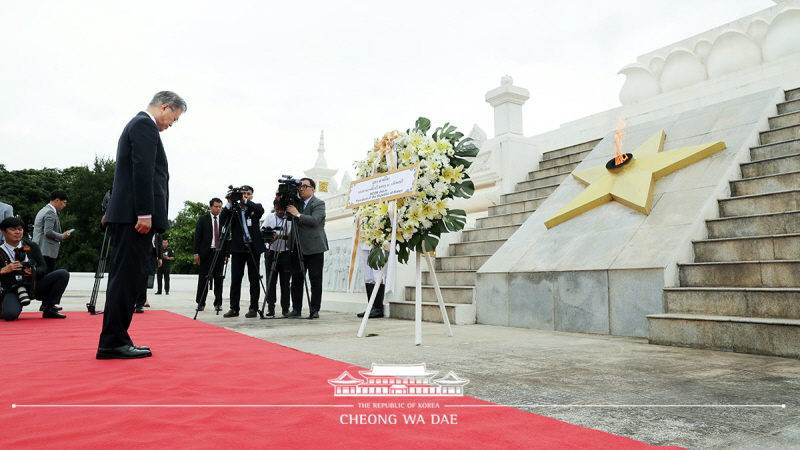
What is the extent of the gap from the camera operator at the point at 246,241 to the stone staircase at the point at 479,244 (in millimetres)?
2016

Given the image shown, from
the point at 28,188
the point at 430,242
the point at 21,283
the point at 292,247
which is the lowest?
the point at 21,283

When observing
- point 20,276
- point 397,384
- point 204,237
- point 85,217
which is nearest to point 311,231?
point 204,237

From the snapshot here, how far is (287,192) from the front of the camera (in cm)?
681

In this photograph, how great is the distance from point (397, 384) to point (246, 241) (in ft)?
17.1

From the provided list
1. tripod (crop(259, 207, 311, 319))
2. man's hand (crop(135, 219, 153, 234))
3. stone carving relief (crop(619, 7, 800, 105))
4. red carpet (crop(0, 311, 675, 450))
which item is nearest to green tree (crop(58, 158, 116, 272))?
A: tripod (crop(259, 207, 311, 319))

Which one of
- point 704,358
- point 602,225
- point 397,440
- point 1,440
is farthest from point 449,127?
point 1,440

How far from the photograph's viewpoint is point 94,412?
7.06 ft

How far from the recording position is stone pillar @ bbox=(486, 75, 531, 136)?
9859 mm

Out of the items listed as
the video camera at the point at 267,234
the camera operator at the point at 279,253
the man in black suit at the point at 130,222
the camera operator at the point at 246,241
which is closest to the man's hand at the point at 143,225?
the man in black suit at the point at 130,222

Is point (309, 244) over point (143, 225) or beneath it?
over

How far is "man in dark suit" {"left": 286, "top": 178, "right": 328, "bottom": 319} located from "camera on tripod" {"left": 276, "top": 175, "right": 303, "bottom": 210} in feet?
0.55

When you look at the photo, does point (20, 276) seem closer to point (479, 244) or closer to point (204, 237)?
point (204, 237)

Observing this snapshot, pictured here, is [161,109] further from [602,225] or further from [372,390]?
[602,225]

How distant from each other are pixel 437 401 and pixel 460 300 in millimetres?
4417
